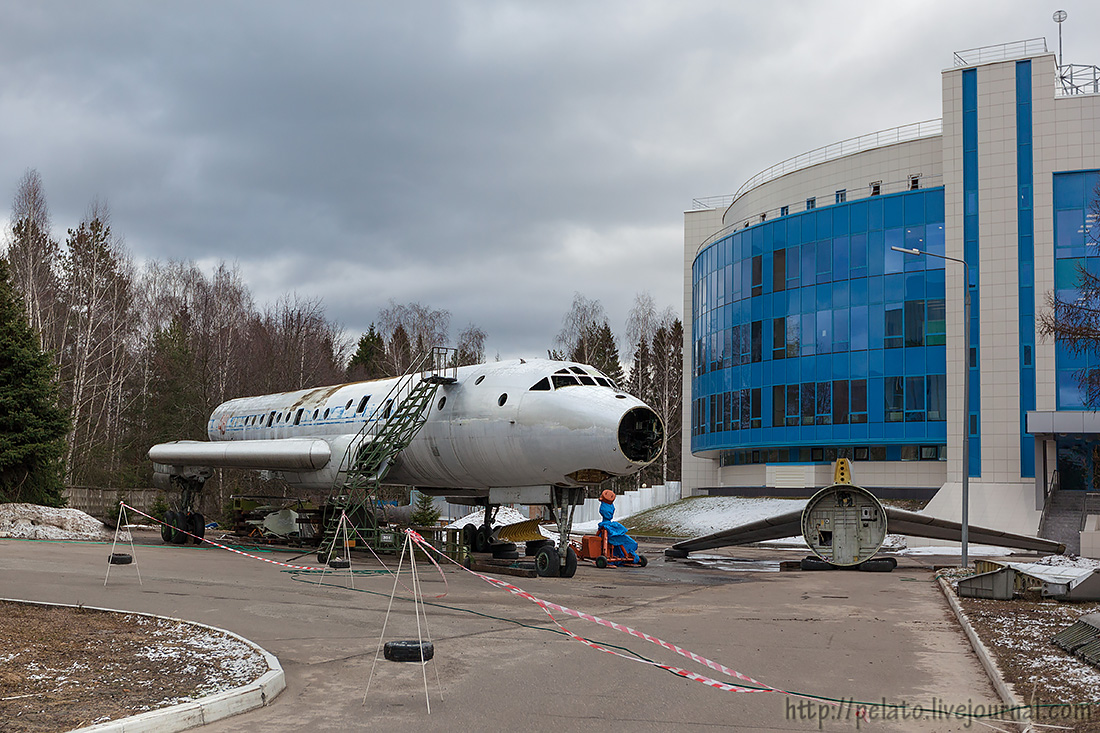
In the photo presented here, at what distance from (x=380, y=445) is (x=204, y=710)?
47.1 feet

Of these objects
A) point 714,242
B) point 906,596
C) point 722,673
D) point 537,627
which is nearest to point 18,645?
point 537,627

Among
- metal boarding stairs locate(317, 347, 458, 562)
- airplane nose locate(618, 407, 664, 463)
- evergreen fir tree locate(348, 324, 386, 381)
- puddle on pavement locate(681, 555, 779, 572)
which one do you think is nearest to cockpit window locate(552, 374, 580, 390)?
airplane nose locate(618, 407, 664, 463)

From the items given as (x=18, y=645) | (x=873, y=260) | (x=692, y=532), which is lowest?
(x=692, y=532)

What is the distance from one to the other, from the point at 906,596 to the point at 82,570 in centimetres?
1518

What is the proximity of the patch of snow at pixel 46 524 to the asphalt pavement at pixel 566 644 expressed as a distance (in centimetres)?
838

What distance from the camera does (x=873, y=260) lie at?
4247cm

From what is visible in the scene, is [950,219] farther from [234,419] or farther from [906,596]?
[234,419]

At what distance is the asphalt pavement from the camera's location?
6.85 m

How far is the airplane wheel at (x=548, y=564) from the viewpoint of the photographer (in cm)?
1770

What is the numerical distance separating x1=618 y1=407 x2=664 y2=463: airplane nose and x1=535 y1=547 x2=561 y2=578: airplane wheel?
262 cm

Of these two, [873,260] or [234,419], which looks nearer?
[234,419]

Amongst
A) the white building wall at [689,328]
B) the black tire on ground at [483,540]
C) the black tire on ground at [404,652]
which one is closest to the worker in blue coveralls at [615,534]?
the black tire on ground at [483,540]

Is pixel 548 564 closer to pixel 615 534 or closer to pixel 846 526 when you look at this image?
pixel 615 534

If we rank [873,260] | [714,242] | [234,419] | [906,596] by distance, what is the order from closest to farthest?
[906,596]
[234,419]
[873,260]
[714,242]
